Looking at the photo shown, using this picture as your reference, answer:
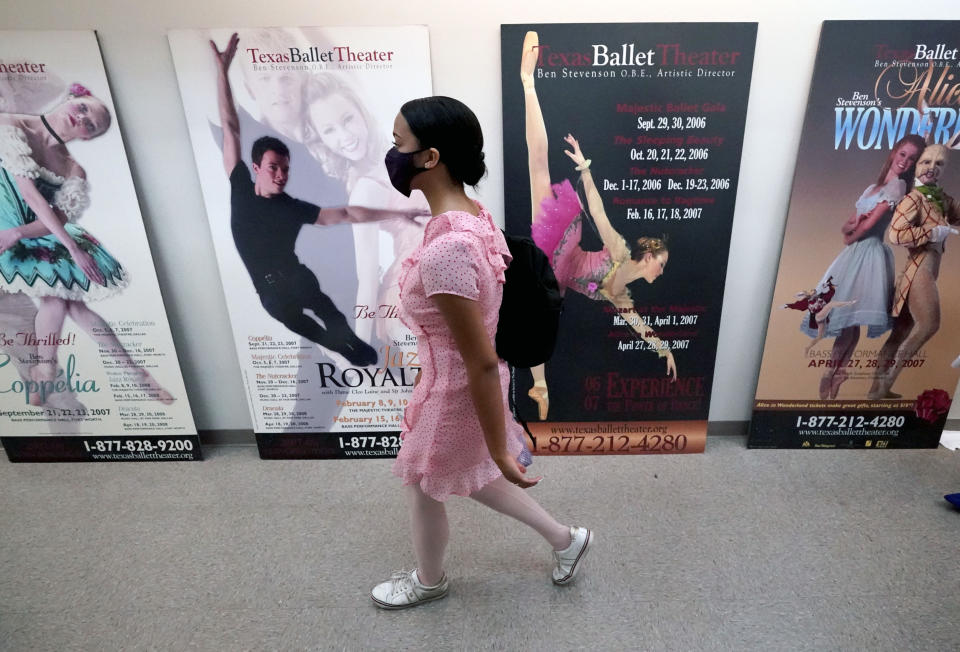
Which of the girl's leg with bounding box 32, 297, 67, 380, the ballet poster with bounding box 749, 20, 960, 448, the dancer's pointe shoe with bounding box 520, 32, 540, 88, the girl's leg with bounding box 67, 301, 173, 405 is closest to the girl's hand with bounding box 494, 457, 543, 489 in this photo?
the dancer's pointe shoe with bounding box 520, 32, 540, 88

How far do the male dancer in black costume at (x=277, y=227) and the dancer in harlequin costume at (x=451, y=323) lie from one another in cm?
83

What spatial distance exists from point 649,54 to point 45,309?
2.61 meters

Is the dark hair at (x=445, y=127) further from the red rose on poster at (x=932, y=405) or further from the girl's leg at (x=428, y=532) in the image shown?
the red rose on poster at (x=932, y=405)

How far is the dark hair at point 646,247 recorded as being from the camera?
2.02 m

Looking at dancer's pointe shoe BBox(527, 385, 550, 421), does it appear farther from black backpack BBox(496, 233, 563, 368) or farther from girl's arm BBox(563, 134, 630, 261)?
black backpack BBox(496, 233, 563, 368)

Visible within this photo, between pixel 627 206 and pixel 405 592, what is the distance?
63.2 inches

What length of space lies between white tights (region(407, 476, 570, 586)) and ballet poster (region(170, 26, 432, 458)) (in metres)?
0.81

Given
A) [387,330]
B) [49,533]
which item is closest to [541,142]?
[387,330]

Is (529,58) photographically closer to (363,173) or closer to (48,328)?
(363,173)

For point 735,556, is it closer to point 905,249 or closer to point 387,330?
point 905,249

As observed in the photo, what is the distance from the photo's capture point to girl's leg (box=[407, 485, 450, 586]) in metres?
1.48

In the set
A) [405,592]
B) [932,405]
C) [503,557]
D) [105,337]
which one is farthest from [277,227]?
[932,405]

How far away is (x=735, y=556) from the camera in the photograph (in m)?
1.81

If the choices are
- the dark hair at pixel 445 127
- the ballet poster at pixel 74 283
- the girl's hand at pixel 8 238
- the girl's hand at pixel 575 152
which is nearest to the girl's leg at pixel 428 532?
the dark hair at pixel 445 127
